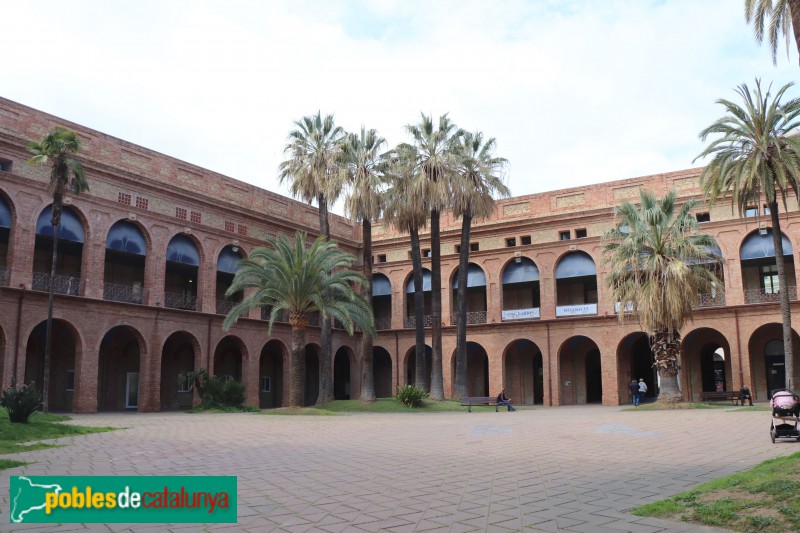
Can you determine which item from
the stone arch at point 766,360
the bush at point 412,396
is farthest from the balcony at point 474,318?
the stone arch at point 766,360

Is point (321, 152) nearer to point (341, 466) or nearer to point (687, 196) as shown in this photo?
point (687, 196)

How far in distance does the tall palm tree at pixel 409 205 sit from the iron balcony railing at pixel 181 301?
35.4 ft

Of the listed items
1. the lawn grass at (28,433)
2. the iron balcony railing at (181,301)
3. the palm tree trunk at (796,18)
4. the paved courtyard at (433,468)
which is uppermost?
the palm tree trunk at (796,18)

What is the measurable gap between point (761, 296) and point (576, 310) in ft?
31.0

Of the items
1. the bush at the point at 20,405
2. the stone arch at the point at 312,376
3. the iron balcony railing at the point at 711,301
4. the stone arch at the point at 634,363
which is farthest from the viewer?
the stone arch at the point at 312,376

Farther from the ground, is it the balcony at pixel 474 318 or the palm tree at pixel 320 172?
the palm tree at pixel 320 172

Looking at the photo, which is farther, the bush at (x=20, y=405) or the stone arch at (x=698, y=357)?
the stone arch at (x=698, y=357)

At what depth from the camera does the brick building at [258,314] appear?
27719mm

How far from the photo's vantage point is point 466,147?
34219 mm

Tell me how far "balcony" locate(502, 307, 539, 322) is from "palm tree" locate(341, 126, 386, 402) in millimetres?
10679

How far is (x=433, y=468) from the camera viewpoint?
10531 mm

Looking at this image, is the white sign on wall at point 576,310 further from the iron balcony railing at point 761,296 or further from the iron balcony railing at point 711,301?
Result: the iron balcony railing at point 761,296

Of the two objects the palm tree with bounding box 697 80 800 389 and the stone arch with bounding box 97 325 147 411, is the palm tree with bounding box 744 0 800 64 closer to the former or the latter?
the palm tree with bounding box 697 80 800 389

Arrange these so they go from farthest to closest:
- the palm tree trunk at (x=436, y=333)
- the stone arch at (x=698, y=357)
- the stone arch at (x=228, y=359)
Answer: the stone arch at (x=228, y=359), the stone arch at (x=698, y=357), the palm tree trunk at (x=436, y=333)
